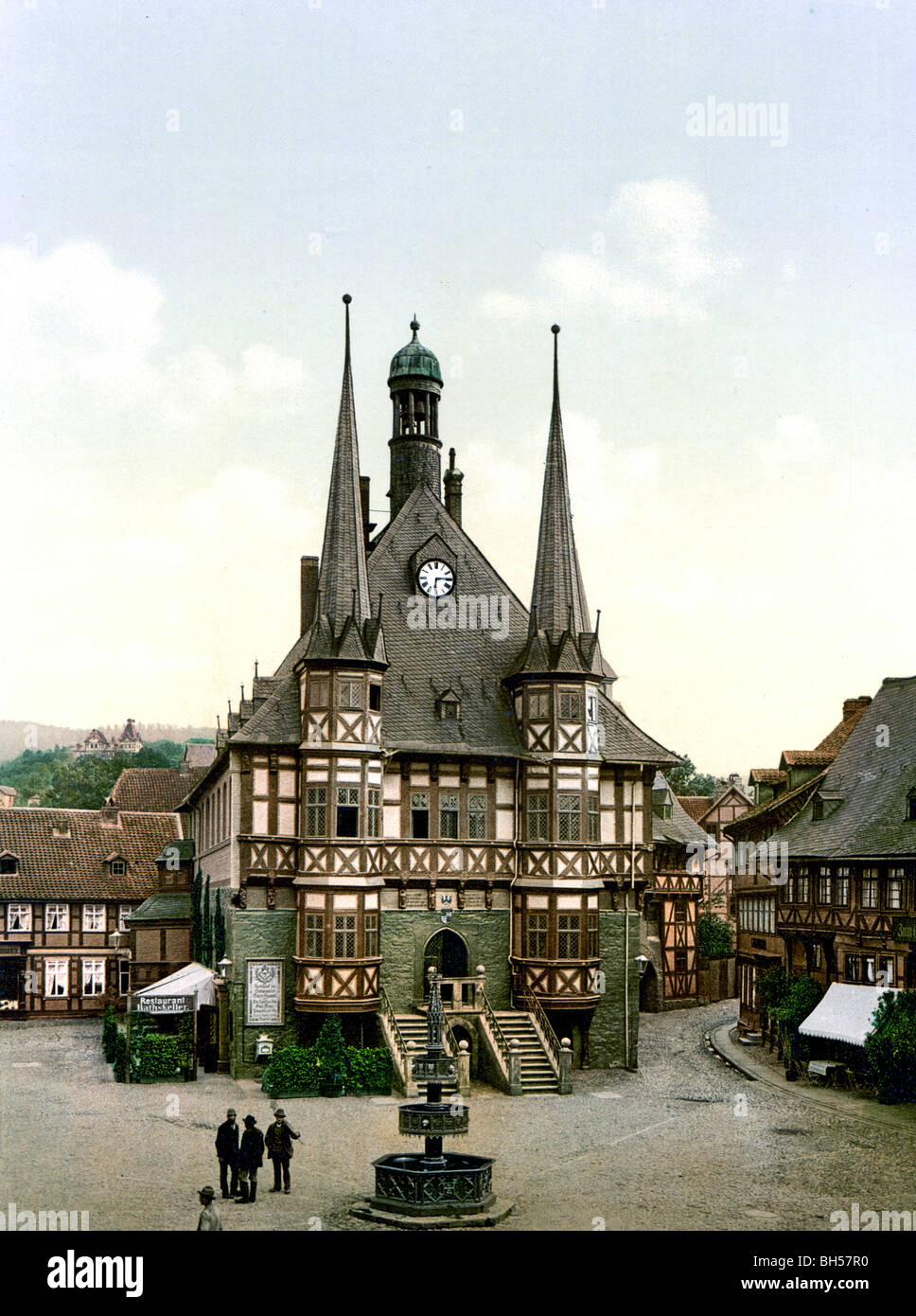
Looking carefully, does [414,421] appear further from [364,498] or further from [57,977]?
[57,977]

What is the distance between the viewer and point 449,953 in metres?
39.1

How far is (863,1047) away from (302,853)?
15.2 meters

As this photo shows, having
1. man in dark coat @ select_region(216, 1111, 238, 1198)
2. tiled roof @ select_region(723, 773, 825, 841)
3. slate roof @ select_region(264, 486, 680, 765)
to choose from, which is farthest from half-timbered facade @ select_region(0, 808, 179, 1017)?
man in dark coat @ select_region(216, 1111, 238, 1198)

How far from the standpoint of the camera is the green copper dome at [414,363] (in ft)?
152

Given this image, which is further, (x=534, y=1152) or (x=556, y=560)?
(x=556, y=560)

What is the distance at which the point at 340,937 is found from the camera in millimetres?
36438

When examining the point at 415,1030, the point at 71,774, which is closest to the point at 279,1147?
the point at 415,1030

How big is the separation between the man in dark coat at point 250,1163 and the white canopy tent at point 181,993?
14.0m

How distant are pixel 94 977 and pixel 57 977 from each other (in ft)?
4.84

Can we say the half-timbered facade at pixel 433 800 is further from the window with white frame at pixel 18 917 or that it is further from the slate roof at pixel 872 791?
the window with white frame at pixel 18 917

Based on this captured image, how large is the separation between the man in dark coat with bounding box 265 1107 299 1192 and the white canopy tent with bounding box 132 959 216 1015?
44.6ft

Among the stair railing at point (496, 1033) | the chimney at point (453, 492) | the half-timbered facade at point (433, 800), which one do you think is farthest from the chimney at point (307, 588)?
the stair railing at point (496, 1033)
